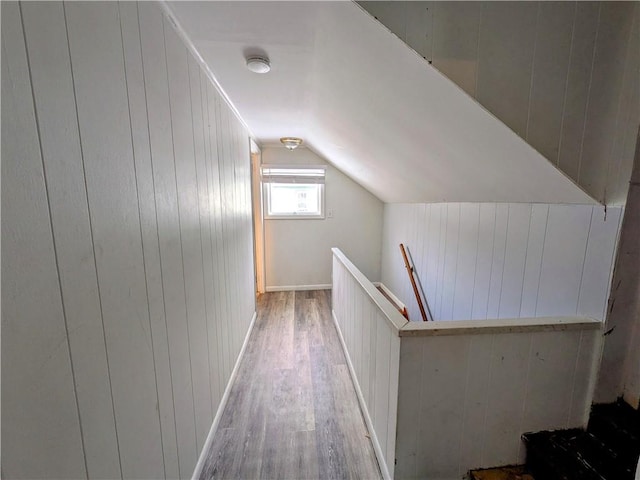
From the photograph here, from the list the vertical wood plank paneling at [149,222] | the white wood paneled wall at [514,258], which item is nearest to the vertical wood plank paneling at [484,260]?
the white wood paneled wall at [514,258]

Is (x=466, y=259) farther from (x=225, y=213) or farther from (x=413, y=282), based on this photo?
(x=225, y=213)

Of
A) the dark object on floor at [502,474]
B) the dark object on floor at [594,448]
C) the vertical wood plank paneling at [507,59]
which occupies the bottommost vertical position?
the dark object on floor at [502,474]

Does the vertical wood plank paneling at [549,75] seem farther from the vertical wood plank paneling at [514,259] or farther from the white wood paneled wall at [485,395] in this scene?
the white wood paneled wall at [485,395]

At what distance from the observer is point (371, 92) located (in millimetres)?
1409

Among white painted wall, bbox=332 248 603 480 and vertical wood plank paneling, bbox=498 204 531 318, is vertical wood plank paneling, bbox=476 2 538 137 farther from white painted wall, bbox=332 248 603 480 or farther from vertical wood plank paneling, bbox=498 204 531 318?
white painted wall, bbox=332 248 603 480

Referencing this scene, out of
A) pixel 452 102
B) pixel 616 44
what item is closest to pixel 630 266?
pixel 616 44

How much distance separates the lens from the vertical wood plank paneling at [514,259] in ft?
5.03

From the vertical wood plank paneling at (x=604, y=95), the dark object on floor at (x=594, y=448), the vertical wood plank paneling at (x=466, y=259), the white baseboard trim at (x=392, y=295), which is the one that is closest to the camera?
the vertical wood plank paneling at (x=604, y=95)

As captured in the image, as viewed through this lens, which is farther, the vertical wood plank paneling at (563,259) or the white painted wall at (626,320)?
the vertical wood plank paneling at (563,259)

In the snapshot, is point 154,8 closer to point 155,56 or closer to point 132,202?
point 155,56

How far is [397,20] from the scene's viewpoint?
940mm

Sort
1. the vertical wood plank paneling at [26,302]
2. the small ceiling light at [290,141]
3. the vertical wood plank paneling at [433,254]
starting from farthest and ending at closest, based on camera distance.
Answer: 1. the small ceiling light at [290,141]
2. the vertical wood plank paneling at [433,254]
3. the vertical wood plank paneling at [26,302]

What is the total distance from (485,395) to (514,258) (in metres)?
Result: 0.83

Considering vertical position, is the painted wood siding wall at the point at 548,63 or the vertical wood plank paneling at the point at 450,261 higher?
the painted wood siding wall at the point at 548,63
